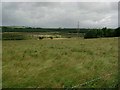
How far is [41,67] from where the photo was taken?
2508 centimetres

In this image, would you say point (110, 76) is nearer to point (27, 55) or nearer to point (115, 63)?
point (115, 63)

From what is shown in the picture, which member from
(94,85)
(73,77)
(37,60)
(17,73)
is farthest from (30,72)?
(94,85)

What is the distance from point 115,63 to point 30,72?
9.01 m

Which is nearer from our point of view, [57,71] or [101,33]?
[57,71]

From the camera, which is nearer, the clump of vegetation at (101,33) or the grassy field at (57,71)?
the grassy field at (57,71)

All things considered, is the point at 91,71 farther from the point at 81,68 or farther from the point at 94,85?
the point at 94,85

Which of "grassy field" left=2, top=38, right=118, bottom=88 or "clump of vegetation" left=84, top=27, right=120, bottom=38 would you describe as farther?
"clump of vegetation" left=84, top=27, right=120, bottom=38

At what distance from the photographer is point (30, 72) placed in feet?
73.9

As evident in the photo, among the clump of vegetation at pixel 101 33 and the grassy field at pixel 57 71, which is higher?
the clump of vegetation at pixel 101 33

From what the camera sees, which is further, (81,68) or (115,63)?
(115,63)

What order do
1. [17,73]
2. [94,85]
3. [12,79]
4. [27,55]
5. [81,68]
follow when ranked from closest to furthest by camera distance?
[94,85], [12,79], [17,73], [81,68], [27,55]

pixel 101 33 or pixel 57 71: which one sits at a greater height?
pixel 101 33

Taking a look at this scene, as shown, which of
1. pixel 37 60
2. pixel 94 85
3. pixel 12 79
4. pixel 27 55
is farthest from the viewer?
pixel 27 55

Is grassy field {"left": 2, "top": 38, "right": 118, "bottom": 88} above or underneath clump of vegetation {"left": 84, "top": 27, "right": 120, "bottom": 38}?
underneath
